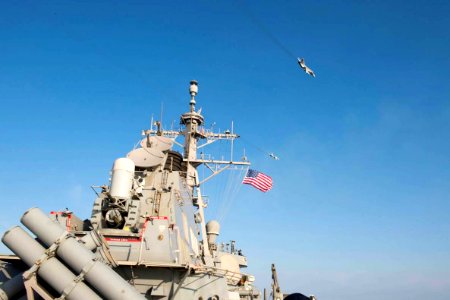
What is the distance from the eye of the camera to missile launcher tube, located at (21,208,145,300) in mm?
8273

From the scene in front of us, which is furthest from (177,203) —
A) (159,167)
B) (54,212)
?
(54,212)

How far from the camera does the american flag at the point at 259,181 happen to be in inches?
937

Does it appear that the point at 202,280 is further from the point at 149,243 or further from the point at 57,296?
the point at 57,296

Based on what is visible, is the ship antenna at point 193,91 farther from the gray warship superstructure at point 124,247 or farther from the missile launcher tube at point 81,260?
the missile launcher tube at point 81,260

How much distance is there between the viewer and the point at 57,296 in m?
8.56

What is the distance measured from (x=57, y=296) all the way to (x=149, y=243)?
9.52 feet

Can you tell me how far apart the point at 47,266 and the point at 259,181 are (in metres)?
16.6

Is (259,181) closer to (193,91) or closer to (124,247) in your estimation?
(193,91)

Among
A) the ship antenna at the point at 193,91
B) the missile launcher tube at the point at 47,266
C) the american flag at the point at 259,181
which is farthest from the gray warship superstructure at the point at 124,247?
the ship antenna at the point at 193,91

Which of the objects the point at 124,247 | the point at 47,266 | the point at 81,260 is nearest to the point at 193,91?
the point at 124,247

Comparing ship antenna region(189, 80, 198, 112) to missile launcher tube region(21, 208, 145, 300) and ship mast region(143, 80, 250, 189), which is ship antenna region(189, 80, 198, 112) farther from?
missile launcher tube region(21, 208, 145, 300)

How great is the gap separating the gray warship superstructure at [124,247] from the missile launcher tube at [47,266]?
10mm

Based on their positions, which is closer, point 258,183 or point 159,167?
point 159,167

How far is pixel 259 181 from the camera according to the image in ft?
78.3
